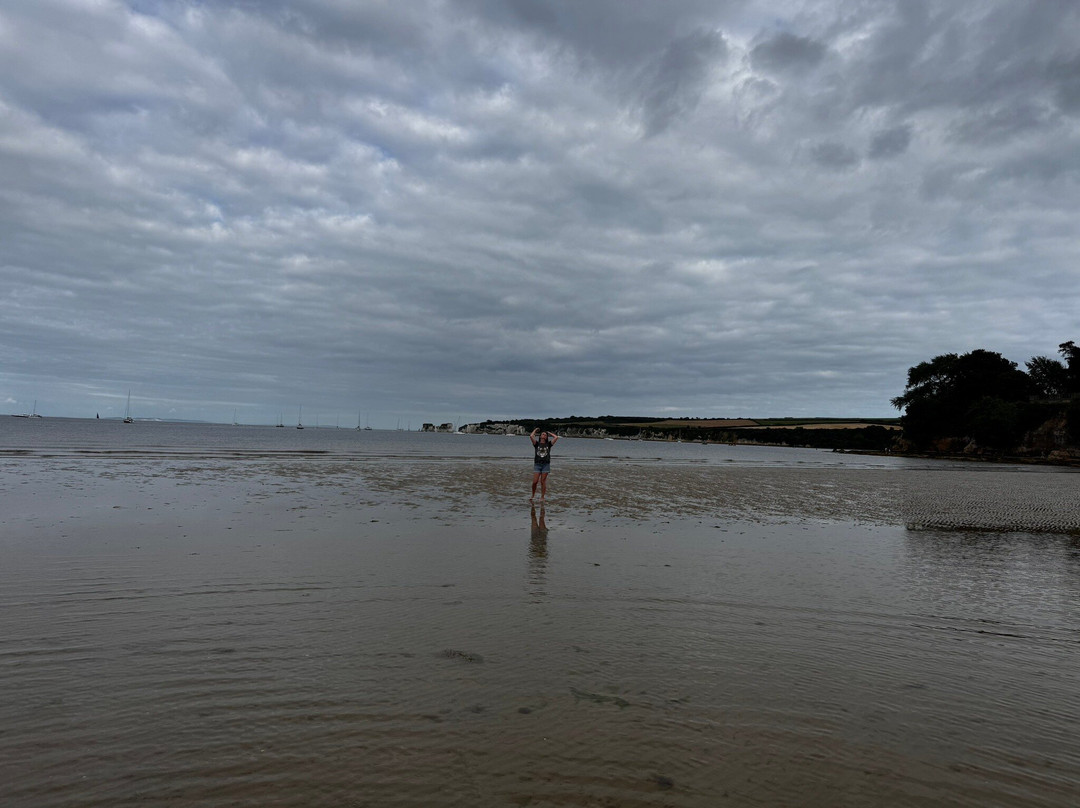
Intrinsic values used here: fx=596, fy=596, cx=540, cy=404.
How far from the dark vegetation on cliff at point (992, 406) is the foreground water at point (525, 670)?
9436 centimetres

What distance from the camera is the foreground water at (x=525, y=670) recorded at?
352cm

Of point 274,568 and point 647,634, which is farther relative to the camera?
point 274,568

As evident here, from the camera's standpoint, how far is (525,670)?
5141 mm

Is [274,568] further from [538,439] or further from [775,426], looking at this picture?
[775,426]

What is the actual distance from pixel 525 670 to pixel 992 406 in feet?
371

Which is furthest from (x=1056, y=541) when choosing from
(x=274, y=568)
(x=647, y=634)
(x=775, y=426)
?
(x=775, y=426)

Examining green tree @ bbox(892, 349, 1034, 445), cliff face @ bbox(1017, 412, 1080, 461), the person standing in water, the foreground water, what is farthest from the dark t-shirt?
green tree @ bbox(892, 349, 1034, 445)

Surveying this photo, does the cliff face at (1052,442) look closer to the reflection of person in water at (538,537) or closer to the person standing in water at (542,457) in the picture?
the person standing in water at (542,457)

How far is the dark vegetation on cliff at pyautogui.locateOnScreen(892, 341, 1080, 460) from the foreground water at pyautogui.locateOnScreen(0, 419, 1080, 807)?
9436cm

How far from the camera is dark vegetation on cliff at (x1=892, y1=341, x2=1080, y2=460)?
83.9 metres

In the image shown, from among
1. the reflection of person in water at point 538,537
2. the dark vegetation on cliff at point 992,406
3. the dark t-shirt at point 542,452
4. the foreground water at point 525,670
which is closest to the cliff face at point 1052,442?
the dark vegetation on cliff at point 992,406

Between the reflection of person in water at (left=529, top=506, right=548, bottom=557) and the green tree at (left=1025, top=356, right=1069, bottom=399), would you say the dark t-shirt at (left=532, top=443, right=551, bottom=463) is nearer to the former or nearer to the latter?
the reflection of person in water at (left=529, top=506, right=548, bottom=557)

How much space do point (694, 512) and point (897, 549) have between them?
20.2ft

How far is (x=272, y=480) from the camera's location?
2414 cm
